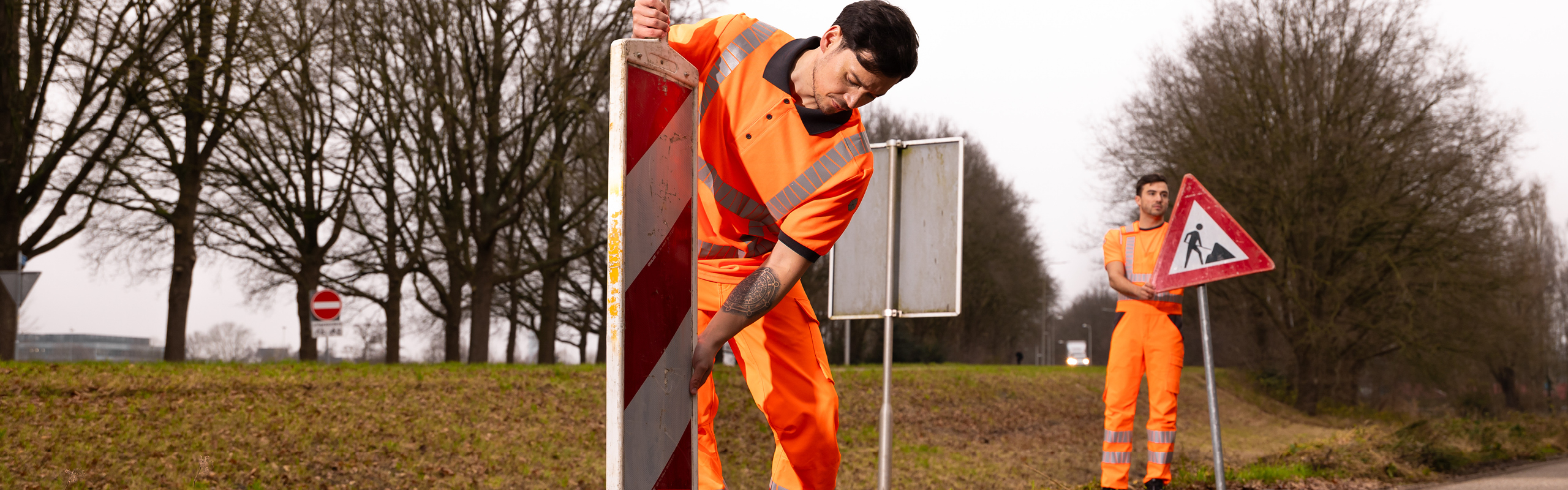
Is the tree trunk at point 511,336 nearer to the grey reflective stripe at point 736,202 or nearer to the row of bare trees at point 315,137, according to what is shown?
the row of bare trees at point 315,137

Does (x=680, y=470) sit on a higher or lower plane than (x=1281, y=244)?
lower

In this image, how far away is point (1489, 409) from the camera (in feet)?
71.9

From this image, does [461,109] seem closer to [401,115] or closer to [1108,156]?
[401,115]

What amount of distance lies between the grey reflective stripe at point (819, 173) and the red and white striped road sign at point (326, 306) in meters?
20.1

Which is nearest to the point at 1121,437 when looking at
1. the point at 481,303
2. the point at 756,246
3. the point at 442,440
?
the point at 756,246

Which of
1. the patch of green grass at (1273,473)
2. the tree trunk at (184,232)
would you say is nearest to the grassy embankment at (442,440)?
the patch of green grass at (1273,473)

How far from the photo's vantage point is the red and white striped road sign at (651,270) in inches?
84.6

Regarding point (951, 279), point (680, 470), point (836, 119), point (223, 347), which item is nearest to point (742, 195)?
point (836, 119)

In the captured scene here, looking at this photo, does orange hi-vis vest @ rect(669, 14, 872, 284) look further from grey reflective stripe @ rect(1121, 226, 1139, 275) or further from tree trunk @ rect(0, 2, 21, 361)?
tree trunk @ rect(0, 2, 21, 361)

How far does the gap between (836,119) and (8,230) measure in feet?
48.4

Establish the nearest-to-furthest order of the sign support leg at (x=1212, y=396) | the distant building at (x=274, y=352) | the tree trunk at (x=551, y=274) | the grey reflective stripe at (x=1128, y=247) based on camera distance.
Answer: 1. the sign support leg at (x=1212, y=396)
2. the grey reflective stripe at (x=1128, y=247)
3. the tree trunk at (x=551, y=274)
4. the distant building at (x=274, y=352)

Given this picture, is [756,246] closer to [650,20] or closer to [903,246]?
[650,20]

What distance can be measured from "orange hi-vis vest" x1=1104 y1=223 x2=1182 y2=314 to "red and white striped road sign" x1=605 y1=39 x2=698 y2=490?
14.9ft

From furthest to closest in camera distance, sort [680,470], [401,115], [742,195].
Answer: [401,115] < [742,195] < [680,470]
